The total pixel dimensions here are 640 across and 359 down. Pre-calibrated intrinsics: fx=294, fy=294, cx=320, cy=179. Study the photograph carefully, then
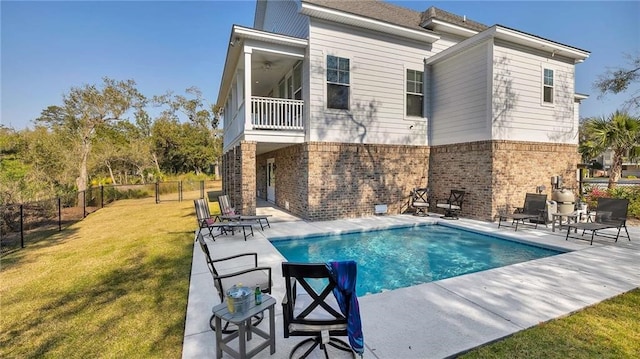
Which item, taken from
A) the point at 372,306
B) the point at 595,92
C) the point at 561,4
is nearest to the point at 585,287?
the point at 372,306

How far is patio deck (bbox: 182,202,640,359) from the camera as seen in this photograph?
3160 millimetres

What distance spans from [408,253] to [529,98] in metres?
7.84

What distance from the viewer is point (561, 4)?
13516 millimetres

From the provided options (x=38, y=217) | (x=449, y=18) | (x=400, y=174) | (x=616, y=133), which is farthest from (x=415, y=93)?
(x=38, y=217)

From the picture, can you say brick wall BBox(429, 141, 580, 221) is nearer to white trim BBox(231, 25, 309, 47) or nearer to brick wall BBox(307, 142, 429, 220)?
brick wall BBox(307, 142, 429, 220)

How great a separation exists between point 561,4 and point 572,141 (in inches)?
269

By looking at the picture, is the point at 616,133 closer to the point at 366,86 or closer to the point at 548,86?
the point at 548,86

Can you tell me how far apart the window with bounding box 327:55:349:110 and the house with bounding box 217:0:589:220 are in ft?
0.12

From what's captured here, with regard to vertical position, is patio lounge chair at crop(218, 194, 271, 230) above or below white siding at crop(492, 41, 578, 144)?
below

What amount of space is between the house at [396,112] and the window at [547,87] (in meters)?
0.05

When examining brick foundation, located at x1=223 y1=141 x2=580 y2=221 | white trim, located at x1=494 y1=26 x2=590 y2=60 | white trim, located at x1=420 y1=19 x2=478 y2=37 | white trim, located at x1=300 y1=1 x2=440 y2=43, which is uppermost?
white trim, located at x1=420 y1=19 x2=478 y2=37

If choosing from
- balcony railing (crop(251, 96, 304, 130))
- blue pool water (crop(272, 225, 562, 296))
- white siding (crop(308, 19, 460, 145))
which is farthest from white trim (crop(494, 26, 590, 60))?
balcony railing (crop(251, 96, 304, 130))

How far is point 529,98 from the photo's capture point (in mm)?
10656

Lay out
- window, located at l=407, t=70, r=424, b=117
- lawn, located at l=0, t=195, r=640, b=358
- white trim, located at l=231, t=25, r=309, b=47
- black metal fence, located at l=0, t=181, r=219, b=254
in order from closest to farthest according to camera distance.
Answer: lawn, located at l=0, t=195, r=640, b=358
black metal fence, located at l=0, t=181, r=219, b=254
white trim, located at l=231, t=25, r=309, b=47
window, located at l=407, t=70, r=424, b=117
